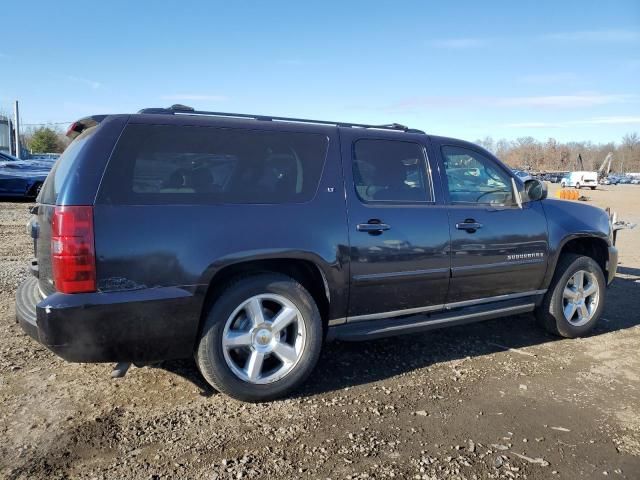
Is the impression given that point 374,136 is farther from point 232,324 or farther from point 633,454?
point 633,454

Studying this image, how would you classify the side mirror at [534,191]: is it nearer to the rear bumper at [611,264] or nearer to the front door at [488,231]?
the front door at [488,231]

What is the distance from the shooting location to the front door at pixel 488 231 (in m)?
4.26

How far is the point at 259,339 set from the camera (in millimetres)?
3477

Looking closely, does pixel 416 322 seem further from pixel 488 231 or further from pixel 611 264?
pixel 611 264

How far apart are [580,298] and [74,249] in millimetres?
4542

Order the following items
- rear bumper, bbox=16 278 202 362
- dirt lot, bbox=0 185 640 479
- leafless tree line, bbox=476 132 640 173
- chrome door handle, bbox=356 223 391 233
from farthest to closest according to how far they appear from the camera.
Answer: leafless tree line, bbox=476 132 640 173 < chrome door handle, bbox=356 223 391 233 < rear bumper, bbox=16 278 202 362 < dirt lot, bbox=0 185 640 479

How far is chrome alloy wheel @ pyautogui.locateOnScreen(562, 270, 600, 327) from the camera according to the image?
5.08 metres

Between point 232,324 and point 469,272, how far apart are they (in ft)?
6.56

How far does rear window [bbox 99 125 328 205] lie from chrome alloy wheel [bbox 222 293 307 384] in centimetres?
72

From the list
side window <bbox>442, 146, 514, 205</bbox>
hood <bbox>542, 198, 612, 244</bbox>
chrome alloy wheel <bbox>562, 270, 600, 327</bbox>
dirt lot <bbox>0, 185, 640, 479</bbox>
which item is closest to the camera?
dirt lot <bbox>0, 185, 640, 479</bbox>

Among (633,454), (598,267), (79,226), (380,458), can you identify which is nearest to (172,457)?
(380,458)

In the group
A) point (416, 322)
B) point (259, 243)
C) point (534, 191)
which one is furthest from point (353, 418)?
point (534, 191)

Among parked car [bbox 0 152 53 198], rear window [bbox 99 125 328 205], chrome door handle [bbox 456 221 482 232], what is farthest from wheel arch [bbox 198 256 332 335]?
parked car [bbox 0 152 53 198]

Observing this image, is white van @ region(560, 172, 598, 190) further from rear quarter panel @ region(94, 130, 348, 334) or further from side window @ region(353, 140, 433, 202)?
rear quarter panel @ region(94, 130, 348, 334)
